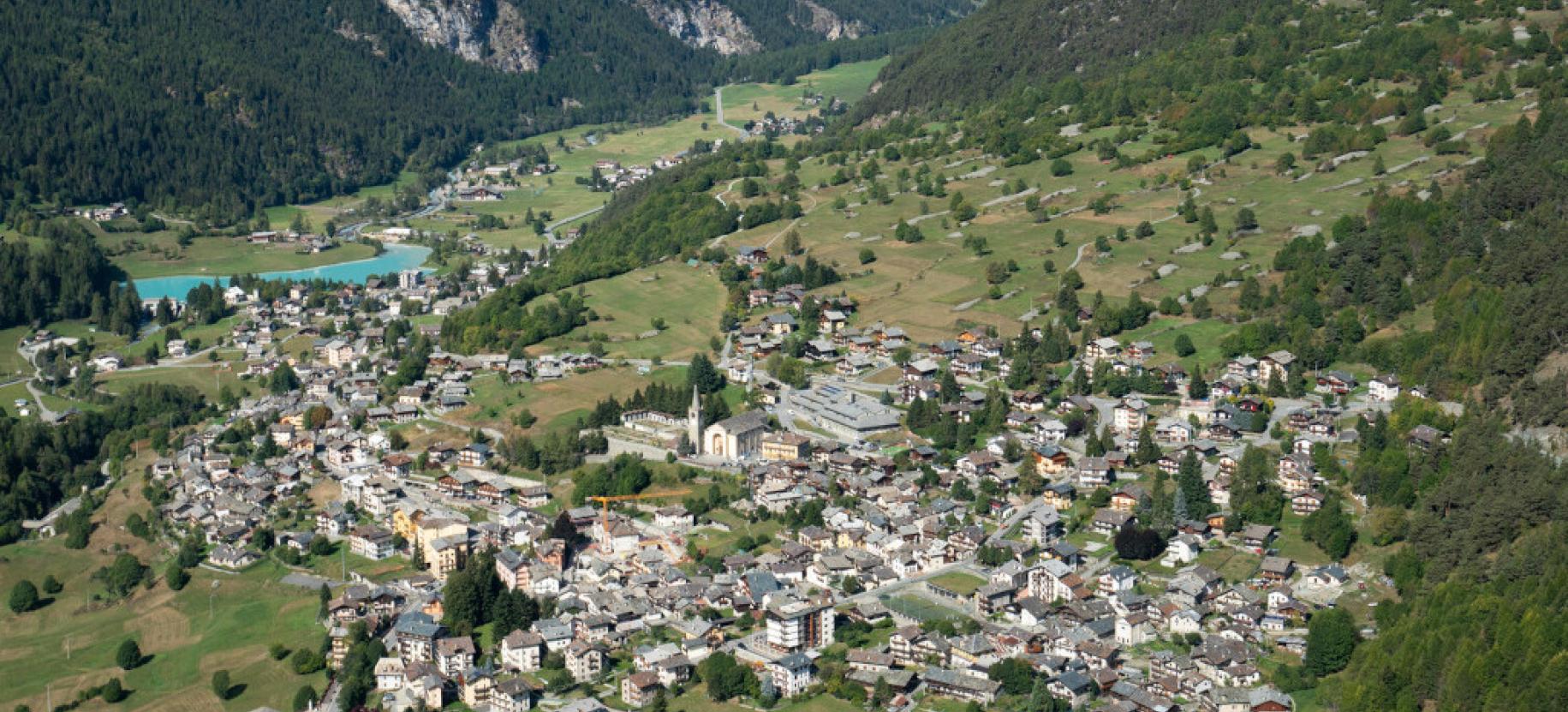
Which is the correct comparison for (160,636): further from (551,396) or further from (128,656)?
(551,396)

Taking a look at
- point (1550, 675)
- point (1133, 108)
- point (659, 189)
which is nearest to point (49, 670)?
point (1550, 675)

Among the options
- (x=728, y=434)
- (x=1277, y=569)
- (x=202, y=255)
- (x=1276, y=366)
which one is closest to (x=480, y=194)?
(x=202, y=255)

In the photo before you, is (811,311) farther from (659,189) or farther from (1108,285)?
(659,189)

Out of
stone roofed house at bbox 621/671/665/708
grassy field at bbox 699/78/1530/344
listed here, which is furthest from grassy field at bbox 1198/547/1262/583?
grassy field at bbox 699/78/1530/344

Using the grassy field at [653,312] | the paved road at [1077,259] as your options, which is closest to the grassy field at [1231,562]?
the grassy field at [653,312]

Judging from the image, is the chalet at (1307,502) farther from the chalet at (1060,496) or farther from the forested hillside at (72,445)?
the forested hillside at (72,445)

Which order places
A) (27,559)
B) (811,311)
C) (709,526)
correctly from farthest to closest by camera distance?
(811,311) → (27,559) → (709,526)

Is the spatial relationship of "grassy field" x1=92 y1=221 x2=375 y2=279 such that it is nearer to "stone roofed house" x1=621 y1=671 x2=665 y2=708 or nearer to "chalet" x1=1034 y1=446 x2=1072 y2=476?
"chalet" x1=1034 y1=446 x2=1072 y2=476
